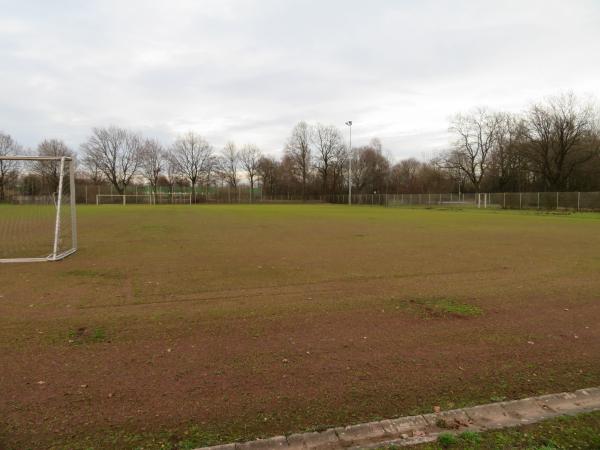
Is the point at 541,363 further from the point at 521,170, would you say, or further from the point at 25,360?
the point at 521,170

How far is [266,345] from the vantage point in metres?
4.73

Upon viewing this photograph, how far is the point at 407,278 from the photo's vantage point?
851 cm

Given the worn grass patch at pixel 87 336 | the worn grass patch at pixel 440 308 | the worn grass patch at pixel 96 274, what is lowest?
the worn grass patch at pixel 87 336

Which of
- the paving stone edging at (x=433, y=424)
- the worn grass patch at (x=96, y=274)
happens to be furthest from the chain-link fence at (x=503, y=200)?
the paving stone edging at (x=433, y=424)

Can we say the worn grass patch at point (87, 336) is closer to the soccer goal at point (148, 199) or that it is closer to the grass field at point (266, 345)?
the grass field at point (266, 345)

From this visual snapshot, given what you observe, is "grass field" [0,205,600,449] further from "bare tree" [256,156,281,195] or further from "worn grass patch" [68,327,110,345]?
"bare tree" [256,156,281,195]

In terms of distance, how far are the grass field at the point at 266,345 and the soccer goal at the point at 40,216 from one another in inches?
109

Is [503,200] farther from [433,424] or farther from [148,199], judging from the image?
[148,199]

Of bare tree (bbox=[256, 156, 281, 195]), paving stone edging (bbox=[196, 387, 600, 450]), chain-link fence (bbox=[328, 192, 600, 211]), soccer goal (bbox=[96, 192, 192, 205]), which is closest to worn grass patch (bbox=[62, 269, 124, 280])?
paving stone edging (bbox=[196, 387, 600, 450])

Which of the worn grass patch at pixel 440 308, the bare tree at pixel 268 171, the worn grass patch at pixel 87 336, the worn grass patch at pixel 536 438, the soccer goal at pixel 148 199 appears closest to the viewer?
the worn grass patch at pixel 536 438

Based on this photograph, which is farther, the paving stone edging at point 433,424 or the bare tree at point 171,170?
the bare tree at point 171,170

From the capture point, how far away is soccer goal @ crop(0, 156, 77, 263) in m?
11.8

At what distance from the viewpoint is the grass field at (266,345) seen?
324cm

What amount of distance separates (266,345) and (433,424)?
84.8 inches
